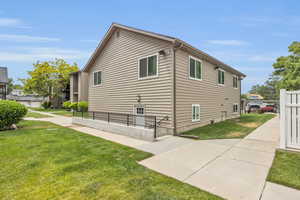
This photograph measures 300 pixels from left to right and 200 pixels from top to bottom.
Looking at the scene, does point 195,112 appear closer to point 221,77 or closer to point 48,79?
point 221,77

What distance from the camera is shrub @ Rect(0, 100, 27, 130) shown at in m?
8.10

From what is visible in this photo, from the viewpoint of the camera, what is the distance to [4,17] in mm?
13992

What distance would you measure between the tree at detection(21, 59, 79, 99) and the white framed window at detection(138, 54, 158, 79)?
2214 cm

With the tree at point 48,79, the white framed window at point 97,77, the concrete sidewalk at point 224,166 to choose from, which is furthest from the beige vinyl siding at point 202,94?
the tree at point 48,79

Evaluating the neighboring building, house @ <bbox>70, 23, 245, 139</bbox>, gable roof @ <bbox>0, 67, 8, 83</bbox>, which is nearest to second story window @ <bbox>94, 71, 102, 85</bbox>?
house @ <bbox>70, 23, 245, 139</bbox>

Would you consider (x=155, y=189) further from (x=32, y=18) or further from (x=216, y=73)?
(x=32, y=18)

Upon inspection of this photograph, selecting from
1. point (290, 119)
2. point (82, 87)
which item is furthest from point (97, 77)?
point (290, 119)

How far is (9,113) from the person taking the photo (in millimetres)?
8289

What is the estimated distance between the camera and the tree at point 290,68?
41.7 feet

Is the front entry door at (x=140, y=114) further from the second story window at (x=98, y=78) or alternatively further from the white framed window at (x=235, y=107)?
the white framed window at (x=235, y=107)

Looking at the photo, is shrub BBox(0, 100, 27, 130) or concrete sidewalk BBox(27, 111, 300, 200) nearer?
concrete sidewalk BBox(27, 111, 300, 200)

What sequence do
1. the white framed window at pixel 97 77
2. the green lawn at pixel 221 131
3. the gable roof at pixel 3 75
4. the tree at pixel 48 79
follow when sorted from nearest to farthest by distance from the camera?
the green lawn at pixel 221 131 < the white framed window at pixel 97 77 < the tree at pixel 48 79 < the gable roof at pixel 3 75

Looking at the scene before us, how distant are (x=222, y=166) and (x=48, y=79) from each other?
3108cm

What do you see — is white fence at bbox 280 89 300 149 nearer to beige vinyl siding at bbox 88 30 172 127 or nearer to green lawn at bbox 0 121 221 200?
green lawn at bbox 0 121 221 200
